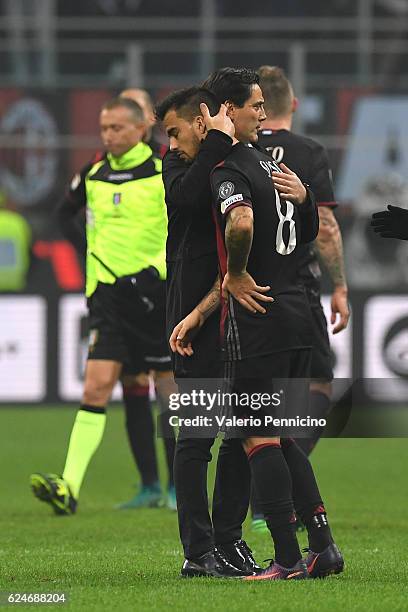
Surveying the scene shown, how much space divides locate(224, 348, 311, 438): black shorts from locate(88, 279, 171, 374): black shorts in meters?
2.99

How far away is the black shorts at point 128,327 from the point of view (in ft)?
26.7

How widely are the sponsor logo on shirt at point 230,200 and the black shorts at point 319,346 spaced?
2.17 metres

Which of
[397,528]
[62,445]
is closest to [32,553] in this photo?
[397,528]

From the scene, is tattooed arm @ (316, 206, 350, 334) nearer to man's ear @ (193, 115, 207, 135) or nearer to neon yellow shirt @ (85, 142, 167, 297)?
neon yellow shirt @ (85, 142, 167, 297)

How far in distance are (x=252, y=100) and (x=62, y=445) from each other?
21.8 ft

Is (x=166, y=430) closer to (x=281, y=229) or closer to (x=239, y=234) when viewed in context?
(x=281, y=229)

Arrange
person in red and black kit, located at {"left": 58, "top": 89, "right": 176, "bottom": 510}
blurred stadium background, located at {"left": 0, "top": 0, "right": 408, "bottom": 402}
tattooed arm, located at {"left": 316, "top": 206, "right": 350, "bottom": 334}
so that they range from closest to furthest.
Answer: tattooed arm, located at {"left": 316, "top": 206, "right": 350, "bottom": 334}, person in red and black kit, located at {"left": 58, "top": 89, "right": 176, "bottom": 510}, blurred stadium background, located at {"left": 0, "top": 0, "right": 408, "bottom": 402}

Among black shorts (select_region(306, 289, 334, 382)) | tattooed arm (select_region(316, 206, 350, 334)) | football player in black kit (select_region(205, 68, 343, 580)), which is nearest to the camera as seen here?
football player in black kit (select_region(205, 68, 343, 580))

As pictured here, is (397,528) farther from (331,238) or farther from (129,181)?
(129,181)

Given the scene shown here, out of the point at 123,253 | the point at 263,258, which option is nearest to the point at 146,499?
the point at 123,253

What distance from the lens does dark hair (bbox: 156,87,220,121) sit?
5219 millimetres

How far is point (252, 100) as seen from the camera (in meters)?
5.20

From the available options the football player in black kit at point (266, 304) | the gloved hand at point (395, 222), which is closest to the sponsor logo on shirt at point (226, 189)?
the football player in black kit at point (266, 304)

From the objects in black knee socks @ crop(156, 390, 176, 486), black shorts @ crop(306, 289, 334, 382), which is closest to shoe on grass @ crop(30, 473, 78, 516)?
black knee socks @ crop(156, 390, 176, 486)
